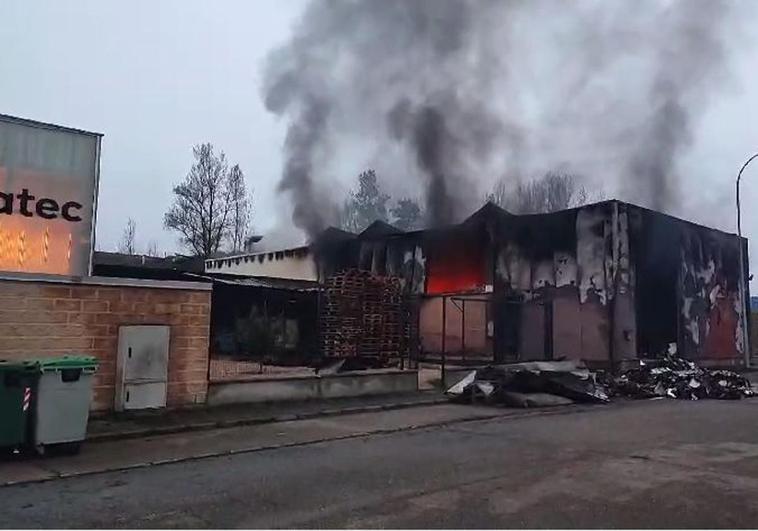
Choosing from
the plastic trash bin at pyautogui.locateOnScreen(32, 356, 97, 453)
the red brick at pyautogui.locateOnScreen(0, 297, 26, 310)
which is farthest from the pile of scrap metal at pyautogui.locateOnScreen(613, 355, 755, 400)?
the red brick at pyautogui.locateOnScreen(0, 297, 26, 310)

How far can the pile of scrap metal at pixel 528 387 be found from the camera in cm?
1416

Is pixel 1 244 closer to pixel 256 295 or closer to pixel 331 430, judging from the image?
pixel 331 430

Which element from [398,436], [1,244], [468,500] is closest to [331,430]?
[398,436]

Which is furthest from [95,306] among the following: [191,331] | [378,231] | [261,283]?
[378,231]

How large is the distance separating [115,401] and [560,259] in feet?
55.4

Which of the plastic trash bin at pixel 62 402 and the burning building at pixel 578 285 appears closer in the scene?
the plastic trash bin at pixel 62 402

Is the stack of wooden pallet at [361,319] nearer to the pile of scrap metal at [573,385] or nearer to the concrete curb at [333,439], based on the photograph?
the pile of scrap metal at [573,385]

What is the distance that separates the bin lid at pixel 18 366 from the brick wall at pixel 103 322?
1747 mm

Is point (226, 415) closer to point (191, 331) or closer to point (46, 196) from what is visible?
point (191, 331)

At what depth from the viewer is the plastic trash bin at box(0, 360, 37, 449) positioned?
7.73 metres

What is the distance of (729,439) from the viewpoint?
32.5 feet

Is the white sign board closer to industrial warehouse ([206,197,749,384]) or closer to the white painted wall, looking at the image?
industrial warehouse ([206,197,749,384])

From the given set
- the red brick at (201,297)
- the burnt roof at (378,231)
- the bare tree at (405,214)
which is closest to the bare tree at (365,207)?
the bare tree at (405,214)

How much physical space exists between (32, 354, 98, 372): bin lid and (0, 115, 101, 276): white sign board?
2.38 meters
